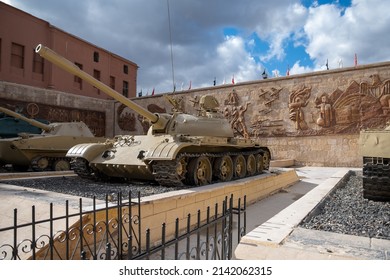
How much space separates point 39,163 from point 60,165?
787 millimetres

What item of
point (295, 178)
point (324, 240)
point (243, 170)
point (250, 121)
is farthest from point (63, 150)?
point (324, 240)

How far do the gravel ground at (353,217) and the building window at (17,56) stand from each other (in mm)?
19759

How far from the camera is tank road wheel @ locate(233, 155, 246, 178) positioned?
9000 mm

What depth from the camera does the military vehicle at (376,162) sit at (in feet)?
17.0

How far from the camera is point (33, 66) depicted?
20.1m

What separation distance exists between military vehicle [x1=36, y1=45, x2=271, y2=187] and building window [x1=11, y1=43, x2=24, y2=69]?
1396 centimetres

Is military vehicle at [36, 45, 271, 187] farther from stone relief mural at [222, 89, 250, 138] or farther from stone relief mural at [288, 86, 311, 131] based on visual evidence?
stone relief mural at [222, 89, 250, 138]

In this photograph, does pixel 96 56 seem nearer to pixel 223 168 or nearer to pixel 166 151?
pixel 223 168

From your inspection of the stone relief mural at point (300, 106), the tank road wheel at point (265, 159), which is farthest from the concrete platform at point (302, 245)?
the stone relief mural at point (300, 106)

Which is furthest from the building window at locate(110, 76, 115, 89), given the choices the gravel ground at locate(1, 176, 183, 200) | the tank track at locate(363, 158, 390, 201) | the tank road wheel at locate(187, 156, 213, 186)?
the tank track at locate(363, 158, 390, 201)

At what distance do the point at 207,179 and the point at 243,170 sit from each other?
1922 mm

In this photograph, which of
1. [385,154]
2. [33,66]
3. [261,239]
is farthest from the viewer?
[33,66]

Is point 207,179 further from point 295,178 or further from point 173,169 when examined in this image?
point 295,178

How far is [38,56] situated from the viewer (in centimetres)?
2058
